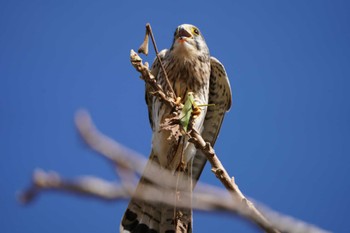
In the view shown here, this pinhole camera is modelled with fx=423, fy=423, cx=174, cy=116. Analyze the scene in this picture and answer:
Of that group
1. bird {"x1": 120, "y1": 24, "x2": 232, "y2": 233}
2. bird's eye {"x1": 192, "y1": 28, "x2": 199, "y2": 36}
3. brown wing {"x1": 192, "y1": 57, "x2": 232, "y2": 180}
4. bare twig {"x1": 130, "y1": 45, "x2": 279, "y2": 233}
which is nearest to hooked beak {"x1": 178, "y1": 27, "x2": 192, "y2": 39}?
bird {"x1": 120, "y1": 24, "x2": 232, "y2": 233}

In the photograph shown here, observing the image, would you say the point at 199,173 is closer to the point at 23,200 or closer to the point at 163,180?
the point at 163,180

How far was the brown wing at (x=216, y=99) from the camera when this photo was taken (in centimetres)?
454

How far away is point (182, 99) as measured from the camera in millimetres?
4137

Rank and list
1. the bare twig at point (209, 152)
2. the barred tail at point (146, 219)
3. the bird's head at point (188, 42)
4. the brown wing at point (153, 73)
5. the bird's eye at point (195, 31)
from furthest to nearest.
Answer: the bird's eye at point (195, 31) → the brown wing at point (153, 73) → the bird's head at point (188, 42) → the barred tail at point (146, 219) → the bare twig at point (209, 152)

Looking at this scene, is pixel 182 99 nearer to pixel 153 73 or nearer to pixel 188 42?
pixel 153 73

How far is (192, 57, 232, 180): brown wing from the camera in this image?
14.9 feet

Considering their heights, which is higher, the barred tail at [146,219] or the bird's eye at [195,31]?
the bird's eye at [195,31]

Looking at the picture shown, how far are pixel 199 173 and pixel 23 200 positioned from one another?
3.92 metres

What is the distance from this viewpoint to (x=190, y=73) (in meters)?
4.15

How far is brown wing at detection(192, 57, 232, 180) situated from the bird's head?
9.4 inches

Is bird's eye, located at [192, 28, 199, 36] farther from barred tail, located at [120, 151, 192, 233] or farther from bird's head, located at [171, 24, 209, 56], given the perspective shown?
barred tail, located at [120, 151, 192, 233]

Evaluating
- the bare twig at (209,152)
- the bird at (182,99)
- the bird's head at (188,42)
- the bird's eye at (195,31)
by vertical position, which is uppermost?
the bird's eye at (195,31)

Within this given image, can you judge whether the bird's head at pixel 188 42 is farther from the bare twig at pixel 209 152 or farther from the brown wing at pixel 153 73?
the bare twig at pixel 209 152

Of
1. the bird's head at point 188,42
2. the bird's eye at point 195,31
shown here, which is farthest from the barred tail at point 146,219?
the bird's eye at point 195,31
